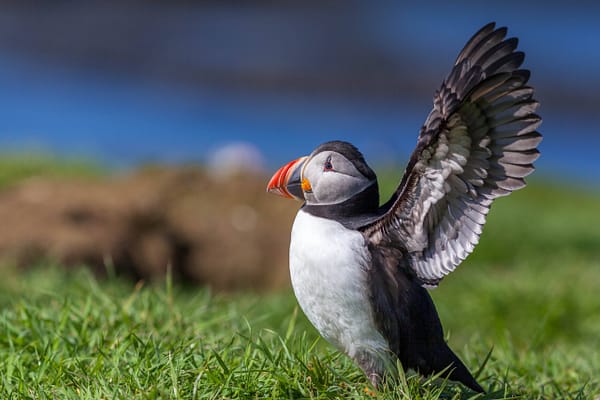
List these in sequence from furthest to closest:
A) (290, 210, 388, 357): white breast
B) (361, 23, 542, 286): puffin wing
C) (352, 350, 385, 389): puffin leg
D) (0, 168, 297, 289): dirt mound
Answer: (0, 168, 297, 289): dirt mound < (352, 350, 385, 389): puffin leg < (290, 210, 388, 357): white breast < (361, 23, 542, 286): puffin wing

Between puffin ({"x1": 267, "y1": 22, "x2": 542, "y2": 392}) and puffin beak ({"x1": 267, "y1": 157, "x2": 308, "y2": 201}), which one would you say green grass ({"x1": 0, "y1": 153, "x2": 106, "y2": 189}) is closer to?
puffin beak ({"x1": 267, "y1": 157, "x2": 308, "y2": 201})

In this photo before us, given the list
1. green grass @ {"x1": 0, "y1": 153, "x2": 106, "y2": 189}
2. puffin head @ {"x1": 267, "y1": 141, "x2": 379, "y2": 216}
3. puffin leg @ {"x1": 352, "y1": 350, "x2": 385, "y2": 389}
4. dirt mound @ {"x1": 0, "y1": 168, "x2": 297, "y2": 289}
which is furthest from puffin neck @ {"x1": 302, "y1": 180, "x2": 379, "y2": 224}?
green grass @ {"x1": 0, "y1": 153, "x2": 106, "y2": 189}

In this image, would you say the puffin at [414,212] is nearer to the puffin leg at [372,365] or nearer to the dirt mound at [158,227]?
the puffin leg at [372,365]

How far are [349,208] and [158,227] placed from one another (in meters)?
4.56

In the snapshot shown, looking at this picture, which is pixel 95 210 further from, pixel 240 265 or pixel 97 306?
pixel 97 306

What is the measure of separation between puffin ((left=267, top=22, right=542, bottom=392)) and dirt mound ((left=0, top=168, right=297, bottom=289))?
352 centimetres

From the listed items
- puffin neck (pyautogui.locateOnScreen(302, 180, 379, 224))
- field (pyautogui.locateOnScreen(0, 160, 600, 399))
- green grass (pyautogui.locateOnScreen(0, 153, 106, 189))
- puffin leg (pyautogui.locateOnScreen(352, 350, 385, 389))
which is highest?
puffin neck (pyautogui.locateOnScreen(302, 180, 379, 224))

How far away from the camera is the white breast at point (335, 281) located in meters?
2.54

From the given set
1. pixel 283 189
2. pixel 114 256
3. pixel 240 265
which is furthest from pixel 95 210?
pixel 283 189

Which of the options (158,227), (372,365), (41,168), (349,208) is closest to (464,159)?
(349,208)

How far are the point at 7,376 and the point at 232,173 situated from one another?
18.2ft

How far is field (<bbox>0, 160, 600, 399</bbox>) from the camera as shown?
281 cm

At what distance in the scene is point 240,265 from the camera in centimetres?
694

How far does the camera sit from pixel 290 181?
9.09 ft
